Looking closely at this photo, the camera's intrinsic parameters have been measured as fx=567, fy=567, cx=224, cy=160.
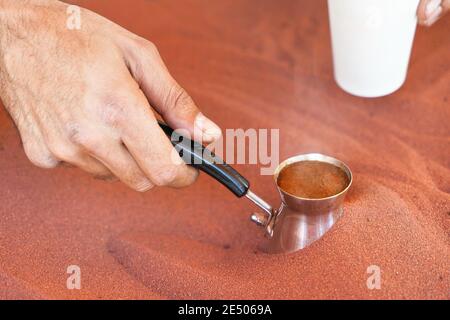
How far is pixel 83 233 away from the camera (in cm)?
107

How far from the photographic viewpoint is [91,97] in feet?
2.84

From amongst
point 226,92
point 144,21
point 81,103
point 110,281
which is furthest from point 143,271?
point 144,21

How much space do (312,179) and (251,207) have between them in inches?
7.6

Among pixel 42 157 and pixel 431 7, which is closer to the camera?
pixel 42 157

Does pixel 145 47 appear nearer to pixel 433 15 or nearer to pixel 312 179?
pixel 312 179

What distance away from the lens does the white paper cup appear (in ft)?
3.88

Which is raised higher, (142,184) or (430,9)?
(430,9)

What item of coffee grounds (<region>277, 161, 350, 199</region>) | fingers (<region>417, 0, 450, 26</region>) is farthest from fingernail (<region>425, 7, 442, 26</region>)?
coffee grounds (<region>277, 161, 350, 199</region>)

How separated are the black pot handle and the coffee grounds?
0.30 ft

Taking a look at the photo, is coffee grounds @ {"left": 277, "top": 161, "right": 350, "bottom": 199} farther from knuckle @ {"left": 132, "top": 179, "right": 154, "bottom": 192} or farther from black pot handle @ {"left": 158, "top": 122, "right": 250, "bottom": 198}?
knuckle @ {"left": 132, "top": 179, "right": 154, "bottom": 192}

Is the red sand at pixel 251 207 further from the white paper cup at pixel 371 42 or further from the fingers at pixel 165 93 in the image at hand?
the fingers at pixel 165 93

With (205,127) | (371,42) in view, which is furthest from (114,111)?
(371,42)

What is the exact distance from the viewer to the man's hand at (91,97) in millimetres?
869

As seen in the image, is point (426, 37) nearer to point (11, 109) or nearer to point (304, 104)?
point (304, 104)
